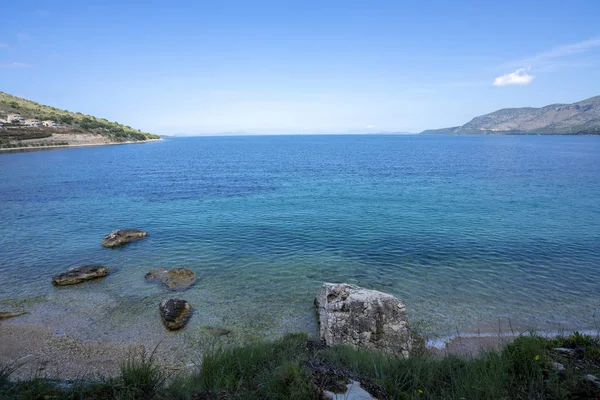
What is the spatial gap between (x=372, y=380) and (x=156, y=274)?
1789 centimetres

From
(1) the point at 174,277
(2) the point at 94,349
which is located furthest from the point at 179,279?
(2) the point at 94,349

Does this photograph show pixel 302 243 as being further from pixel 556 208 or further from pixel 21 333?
pixel 556 208

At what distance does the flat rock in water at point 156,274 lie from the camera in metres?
20.5

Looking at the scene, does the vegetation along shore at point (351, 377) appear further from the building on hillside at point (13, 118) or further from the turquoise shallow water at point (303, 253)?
the building on hillside at point (13, 118)

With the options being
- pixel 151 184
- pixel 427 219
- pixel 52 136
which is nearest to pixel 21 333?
pixel 427 219

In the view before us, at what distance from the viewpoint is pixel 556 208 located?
35344mm

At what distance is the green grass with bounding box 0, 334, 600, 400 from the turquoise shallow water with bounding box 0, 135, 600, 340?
26.4 feet

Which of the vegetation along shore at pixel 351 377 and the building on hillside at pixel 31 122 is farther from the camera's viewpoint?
the building on hillside at pixel 31 122

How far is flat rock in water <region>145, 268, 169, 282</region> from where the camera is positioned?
20.5 metres

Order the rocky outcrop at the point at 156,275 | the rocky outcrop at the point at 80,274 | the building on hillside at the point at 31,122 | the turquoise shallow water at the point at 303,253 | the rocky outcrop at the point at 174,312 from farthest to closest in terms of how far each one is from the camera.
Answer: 1. the building on hillside at the point at 31,122
2. the rocky outcrop at the point at 156,275
3. the rocky outcrop at the point at 80,274
4. the turquoise shallow water at the point at 303,253
5. the rocky outcrop at the point at 174,312

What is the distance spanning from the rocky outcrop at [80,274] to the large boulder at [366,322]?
15.4 metres

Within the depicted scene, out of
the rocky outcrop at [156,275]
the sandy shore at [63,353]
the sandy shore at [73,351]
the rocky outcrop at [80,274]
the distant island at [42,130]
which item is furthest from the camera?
the distant island at [42,130]

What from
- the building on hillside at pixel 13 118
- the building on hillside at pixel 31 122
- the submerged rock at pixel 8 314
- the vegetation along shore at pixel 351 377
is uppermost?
the building on hillside at pixel 13 118

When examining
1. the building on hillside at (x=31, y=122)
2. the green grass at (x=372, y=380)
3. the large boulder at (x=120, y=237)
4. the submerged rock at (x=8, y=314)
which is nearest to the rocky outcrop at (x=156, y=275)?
the submerged rock at (x=8, y=314)
